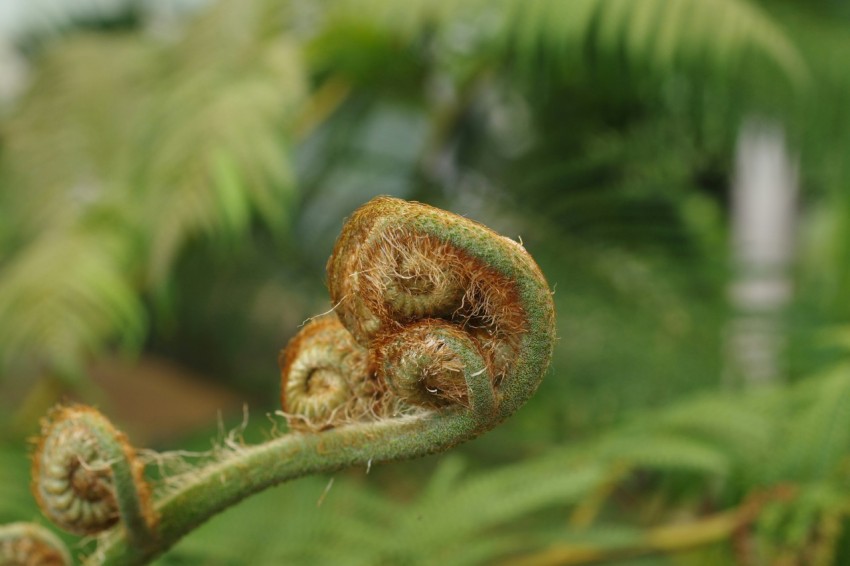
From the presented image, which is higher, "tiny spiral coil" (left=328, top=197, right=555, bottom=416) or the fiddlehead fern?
"tiny spiral coil" (left=328, top=197, right=555, bottom=416)

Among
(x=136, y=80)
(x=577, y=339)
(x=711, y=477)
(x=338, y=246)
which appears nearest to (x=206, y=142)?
(x=136, y=80)

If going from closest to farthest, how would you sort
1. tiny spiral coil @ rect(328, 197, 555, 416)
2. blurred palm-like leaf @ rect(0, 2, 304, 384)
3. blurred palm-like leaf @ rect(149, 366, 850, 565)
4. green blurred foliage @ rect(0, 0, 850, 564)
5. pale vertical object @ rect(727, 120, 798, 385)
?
tiny spiral coil @ rect(328, 197, 555, 416) < blurred palm-like leaf @ rect(149, 366, 850, 565) < green blurred foliage @ rect(0, 0, 850, 564) < blurred palm-like leaf @ rect(0, 2, 304, 384) < pale vertical object @ rect(727, 120, 798, 385)

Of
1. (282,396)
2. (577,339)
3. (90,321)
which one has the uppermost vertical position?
(282,396)

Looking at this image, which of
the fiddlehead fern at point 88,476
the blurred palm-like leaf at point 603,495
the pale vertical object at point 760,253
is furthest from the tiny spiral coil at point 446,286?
the pale vertical object at point 760,253

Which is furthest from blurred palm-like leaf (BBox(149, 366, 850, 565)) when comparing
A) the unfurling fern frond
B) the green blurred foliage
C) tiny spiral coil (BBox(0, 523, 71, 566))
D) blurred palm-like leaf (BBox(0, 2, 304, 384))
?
tiny spiral coil (BBox(0, 523, 71, 566))

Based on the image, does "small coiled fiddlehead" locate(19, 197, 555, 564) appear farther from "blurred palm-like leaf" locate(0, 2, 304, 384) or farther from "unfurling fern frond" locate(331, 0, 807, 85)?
"unfurling fern frond" locate(331, 0, 807, 85)

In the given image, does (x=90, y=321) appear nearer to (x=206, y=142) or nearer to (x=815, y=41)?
(x=206, y=142)

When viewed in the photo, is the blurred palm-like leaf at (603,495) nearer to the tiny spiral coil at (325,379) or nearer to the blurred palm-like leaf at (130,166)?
the blurred palm-like leaf at (130,166)

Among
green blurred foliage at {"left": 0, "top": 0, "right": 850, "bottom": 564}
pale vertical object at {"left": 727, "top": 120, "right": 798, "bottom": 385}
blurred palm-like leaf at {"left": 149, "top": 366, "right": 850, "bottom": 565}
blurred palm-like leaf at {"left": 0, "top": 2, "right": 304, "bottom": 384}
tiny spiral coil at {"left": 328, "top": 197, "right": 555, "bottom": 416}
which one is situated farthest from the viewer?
pale vertical object at {"left": 727, "top": 120, "right": 798, "bottom": 385}
